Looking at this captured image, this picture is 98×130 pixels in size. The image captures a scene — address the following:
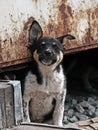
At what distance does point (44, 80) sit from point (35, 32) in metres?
0.60

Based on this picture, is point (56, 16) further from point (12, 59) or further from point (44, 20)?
point (12, 59)

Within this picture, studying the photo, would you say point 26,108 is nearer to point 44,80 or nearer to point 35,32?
point 44,80

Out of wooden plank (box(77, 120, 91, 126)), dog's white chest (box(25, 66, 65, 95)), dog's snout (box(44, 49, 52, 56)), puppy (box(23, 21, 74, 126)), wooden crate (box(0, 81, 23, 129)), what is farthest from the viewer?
wooden plank (box(77, 120, 91, 126))

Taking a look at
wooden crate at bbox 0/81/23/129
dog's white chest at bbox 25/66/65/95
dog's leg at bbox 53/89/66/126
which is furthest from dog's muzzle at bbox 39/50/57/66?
wooden crate at bbox 0/81/23/129

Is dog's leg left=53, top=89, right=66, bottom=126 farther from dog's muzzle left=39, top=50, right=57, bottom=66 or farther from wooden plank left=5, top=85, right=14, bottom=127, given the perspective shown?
wooden plank left=5, top=85, right=14, bottom=127

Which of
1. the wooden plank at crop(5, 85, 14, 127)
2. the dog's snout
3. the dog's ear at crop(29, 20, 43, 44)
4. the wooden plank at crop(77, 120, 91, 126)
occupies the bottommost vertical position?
the wooden plank at crop(77, 120, 91, 126)

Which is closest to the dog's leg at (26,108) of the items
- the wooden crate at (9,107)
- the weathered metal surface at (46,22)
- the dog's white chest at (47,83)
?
the dog's white chest at (47,83)

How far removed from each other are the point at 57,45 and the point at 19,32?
476 mm

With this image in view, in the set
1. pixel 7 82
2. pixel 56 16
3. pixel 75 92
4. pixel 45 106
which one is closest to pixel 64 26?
pixel 56 16

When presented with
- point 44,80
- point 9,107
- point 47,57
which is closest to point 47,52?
point 47,57

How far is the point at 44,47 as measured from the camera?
221 inches

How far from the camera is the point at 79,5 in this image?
621cm

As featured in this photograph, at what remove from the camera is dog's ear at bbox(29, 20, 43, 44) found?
5695 millimetres

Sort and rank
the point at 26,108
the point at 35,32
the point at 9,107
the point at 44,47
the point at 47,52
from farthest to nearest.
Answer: the point at 26,108 → the point at 35,32 → the point at 44,47 → the point at 47,52 → the point at 9,107
